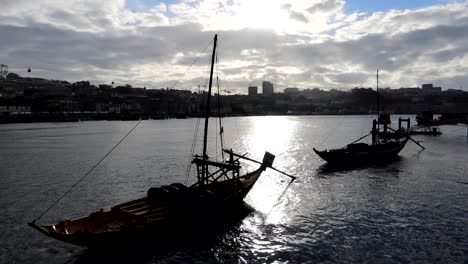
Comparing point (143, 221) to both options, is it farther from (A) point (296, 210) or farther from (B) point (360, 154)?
(B) point (360, 154)

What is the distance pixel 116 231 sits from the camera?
19.0 meters

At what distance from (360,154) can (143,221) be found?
135 ft

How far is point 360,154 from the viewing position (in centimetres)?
5372

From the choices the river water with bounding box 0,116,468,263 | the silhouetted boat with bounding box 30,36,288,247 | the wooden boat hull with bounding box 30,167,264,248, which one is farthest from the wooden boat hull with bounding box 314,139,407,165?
the wooden boat hull with bounding box 30,167,264,248

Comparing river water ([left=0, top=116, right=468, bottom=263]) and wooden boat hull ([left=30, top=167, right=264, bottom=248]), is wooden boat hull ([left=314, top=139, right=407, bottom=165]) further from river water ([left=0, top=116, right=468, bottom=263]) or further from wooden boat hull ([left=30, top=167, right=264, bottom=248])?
wooden boat hull ([left=30, top=167, right=264, bottom=248])

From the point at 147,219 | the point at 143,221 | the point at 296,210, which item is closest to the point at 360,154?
the point at 296,210

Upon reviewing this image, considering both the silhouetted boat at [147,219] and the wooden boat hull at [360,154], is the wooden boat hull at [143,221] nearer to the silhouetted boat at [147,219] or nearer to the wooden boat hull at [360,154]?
the silhouetted boat at [147,219]

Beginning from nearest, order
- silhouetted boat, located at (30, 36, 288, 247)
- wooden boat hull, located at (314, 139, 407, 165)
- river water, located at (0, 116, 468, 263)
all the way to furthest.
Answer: silhouetted boat, located at (30, 36, 288, 247) → river water, located at (0, 116, 468, 263) → wooden boat hull, located at (314, 139, 407, 165)

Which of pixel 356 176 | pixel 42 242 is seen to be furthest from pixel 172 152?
pixel 42 242

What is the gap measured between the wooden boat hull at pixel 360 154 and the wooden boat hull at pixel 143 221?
30.6 meters

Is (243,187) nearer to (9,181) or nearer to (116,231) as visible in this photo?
(116,231)

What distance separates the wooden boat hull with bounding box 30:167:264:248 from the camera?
1854 cm

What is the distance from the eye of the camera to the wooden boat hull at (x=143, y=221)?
18.5m

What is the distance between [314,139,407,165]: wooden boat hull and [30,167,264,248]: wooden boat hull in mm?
30566
